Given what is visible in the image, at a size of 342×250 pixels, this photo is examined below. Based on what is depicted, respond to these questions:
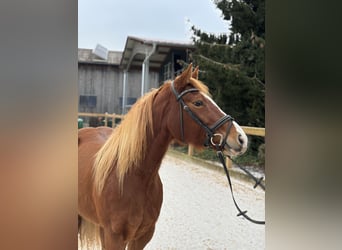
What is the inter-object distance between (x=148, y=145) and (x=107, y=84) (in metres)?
0.53

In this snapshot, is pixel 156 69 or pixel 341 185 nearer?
pixel 341 185

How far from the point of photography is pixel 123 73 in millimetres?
1354

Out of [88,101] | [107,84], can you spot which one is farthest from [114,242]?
[107,84]

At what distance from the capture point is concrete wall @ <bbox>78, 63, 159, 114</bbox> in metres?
1.11

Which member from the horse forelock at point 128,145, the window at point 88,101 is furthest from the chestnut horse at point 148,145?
the window at point 88,101

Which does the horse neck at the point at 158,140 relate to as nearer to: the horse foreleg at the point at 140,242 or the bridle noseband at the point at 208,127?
the bridle noseband at the point at 208,127

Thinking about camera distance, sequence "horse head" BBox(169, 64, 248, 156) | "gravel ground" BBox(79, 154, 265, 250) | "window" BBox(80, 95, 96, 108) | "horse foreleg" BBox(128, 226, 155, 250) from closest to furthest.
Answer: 1. "horse head" BBox(169, 64, 248, 156)
2. "horse foreleg" BBox(128, 226, 155, 250)
3. "window" BBox(80, 95, 96, 108)
4. "gravel ground" BBox(79, 154, 265, 250)

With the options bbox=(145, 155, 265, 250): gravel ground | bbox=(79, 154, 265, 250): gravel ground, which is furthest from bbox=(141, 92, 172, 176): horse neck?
bbox=(145, 155, 265, 250): gravel ground

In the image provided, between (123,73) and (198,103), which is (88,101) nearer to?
(123,73)

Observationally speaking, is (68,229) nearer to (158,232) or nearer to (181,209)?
(158,232)

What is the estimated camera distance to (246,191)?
1678mm

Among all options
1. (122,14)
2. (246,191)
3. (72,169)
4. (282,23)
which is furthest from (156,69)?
(72,169)

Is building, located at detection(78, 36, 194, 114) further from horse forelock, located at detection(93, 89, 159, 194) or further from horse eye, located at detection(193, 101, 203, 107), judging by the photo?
horse eye, located at detection(193, 101, 203, 107)

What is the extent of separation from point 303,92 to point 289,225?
0.72ft
